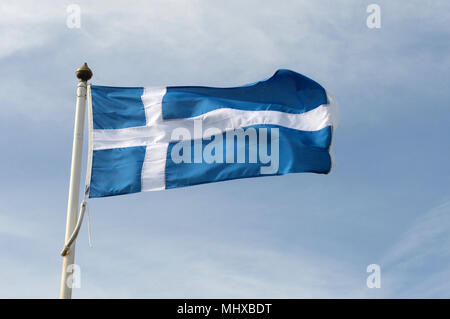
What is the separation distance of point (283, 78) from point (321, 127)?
1.54 m

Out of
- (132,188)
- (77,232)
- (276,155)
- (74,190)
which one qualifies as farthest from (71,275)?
(276,155)

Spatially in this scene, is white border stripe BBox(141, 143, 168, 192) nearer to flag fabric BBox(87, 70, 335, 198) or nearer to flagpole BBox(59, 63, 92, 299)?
flag fabric BBox(87, 70, 335, 198)

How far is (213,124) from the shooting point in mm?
17016

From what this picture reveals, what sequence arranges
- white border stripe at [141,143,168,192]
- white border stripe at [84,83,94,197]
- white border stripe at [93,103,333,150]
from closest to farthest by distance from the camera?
white border stripe at [84,83,94,197] < white border stripe at [141,143,168,192] < white border stripe at [93,103,333,150]

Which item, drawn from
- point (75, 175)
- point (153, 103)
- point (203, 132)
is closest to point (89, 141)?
point (75, 175)

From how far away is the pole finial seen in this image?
51.5 ft

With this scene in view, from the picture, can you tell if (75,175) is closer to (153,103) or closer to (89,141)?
(89,141)

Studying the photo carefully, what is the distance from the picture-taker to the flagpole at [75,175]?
13.6 metres

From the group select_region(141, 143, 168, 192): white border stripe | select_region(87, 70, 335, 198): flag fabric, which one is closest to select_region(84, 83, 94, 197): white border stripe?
select_region(87, 70, 335, 198): flag fabric

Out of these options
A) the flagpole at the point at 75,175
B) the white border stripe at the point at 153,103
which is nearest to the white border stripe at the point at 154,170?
the white border stripe at the point at 153,103

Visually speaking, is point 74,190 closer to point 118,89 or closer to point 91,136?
point 91,136

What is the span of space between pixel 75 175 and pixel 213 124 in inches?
150

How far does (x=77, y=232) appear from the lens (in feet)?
45.5

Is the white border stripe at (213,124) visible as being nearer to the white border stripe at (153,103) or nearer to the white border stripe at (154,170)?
the white border stripe at (153,103)
